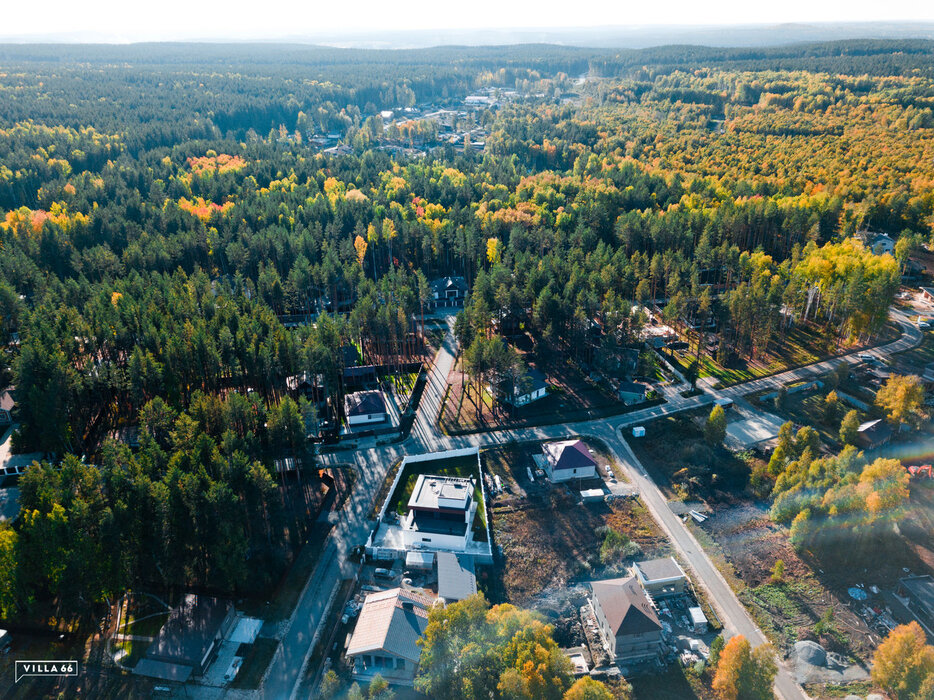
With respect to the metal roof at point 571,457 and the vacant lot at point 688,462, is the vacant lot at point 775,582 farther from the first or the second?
the metal roof at point 571,457

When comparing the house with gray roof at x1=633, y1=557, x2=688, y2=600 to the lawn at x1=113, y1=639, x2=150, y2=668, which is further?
the house with gray roof at x1=633, y1=557, x2=688, y2=600

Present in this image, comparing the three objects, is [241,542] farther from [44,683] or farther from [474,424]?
[474,424]

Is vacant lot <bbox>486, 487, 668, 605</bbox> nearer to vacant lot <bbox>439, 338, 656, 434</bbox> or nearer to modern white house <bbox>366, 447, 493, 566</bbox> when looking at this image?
modern white house <bbox>366, 447, 493, 566</bbox>

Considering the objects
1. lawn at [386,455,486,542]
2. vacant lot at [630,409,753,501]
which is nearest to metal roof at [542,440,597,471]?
vacant lot at [630,409,753,501]

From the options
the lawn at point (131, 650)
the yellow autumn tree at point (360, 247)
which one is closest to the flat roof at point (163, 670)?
the lawn at point (131, 650)

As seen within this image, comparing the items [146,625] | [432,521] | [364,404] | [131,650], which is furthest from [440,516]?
[131,650]

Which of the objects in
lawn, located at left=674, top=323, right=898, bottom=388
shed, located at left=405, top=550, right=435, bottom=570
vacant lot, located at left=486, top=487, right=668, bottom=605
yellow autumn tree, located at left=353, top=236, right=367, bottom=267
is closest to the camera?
vacant lot, located at left=486, top=487, right=668, bottom=605

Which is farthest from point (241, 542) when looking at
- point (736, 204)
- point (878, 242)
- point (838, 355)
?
point (878, 242)
